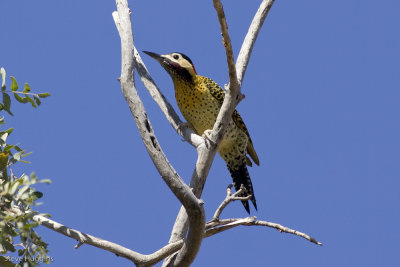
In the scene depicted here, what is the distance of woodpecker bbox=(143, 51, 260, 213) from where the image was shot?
652 cm

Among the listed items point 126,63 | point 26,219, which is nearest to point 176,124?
point 126,63

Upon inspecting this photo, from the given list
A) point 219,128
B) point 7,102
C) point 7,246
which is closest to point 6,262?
point 7,246

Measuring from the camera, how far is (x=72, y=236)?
4.21 metres

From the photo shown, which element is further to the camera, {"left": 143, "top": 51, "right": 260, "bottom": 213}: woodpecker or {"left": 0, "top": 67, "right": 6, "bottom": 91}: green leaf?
{"left": 143, "top": 51, "right": 260, "bottom": 213}: woodpecker

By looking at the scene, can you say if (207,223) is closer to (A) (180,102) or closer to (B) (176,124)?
(B) (176,124)

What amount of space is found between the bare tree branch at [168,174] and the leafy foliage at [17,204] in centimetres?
69

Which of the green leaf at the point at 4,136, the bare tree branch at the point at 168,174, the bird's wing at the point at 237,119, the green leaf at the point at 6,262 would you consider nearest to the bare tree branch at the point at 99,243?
the bare tree branch at the point at 168,174

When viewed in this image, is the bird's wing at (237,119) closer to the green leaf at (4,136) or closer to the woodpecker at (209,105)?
the woodpecker at (209,105)

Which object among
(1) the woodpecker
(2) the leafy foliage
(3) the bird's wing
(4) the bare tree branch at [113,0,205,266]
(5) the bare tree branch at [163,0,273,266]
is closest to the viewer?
(2) the leafy foliage

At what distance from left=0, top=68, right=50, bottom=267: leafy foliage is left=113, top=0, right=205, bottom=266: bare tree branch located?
0.69 meters

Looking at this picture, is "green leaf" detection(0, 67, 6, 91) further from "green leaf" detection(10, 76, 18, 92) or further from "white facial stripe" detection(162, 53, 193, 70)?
"white facial stripe" detection(162, 53, 193, 70)

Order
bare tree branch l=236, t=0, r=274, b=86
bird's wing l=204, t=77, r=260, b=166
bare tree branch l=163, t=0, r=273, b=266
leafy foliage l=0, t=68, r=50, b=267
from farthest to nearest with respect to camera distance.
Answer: bird's wing l=204, t=77, r=260, b=166 < bare tree branch l=236, t=0, r=274, b=86 < bare tree branch l=163, t=0, r=273, b=266 < leafy foliage l=0, t=68, r=50, b=267

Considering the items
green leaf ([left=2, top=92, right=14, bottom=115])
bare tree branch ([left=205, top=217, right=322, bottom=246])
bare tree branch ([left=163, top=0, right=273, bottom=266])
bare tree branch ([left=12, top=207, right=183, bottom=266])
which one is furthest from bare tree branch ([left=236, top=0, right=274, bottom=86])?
green leaf ([left=2, top=92, right=14, bottom=115])

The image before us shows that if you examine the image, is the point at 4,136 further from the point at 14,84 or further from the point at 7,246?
the point at 7,246
